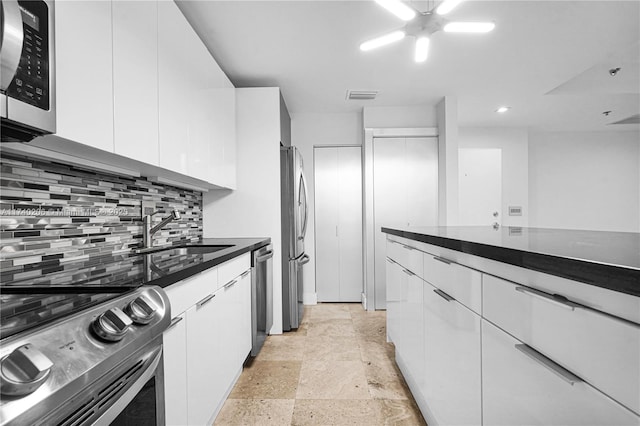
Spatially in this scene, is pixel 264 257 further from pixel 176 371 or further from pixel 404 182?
pixel 404 182

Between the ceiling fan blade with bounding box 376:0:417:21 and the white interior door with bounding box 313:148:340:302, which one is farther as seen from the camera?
the white interior door with bounding box 313:148:340:302

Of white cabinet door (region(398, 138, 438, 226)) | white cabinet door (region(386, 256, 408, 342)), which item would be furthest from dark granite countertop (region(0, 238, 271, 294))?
white cabinet door (region(398, 138, 438, 226))

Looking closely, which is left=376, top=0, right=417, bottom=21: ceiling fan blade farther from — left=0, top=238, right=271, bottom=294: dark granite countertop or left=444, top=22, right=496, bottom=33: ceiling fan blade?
left=0, top=238, right=271, bottom=294: dark granite countertop

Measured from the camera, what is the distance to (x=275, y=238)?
2916mm

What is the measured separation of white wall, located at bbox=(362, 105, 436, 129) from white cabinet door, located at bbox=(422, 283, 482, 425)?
2.82 meters

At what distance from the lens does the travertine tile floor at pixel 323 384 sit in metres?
1.65

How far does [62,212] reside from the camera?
4.26ft

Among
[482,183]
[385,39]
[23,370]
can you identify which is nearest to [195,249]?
[23,370]

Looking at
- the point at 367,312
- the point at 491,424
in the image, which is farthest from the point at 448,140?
the point at 491,424

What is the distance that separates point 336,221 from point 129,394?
3.38 m

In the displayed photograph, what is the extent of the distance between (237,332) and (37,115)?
1.46 m

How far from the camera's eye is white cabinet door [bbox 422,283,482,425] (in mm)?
983

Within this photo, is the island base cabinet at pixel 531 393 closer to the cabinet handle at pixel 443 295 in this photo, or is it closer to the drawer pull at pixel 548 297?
the drawer pull at pixel 548 297

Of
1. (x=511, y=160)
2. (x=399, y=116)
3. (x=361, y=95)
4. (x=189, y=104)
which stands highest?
(x=361, y=95)
